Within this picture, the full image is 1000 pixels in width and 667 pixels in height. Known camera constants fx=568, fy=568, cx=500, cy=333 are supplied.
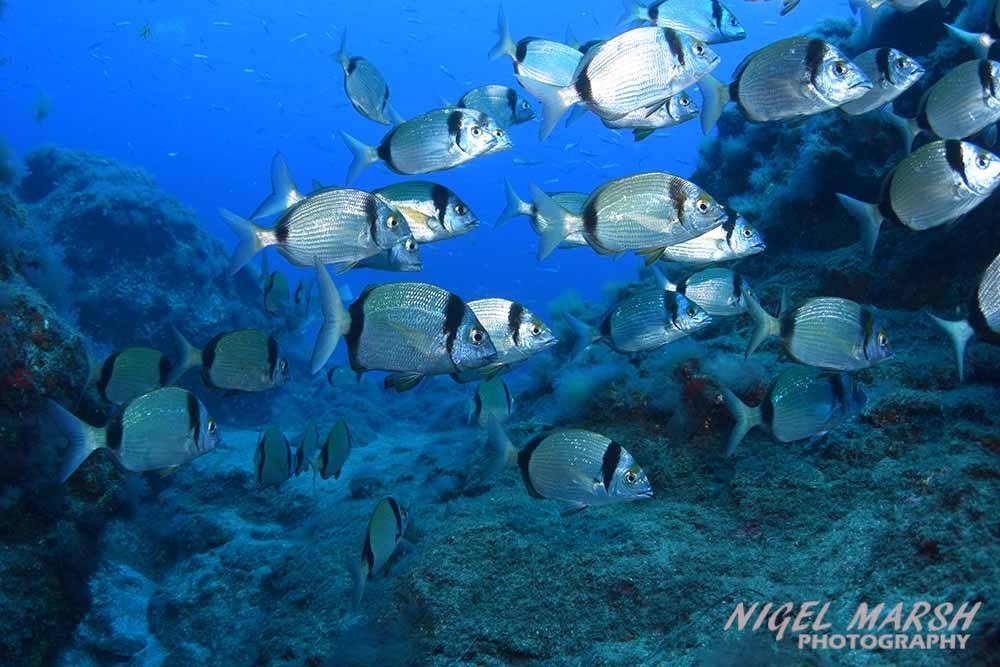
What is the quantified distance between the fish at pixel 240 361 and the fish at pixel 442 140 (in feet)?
5.91

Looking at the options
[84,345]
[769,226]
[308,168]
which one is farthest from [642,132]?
[308,168]

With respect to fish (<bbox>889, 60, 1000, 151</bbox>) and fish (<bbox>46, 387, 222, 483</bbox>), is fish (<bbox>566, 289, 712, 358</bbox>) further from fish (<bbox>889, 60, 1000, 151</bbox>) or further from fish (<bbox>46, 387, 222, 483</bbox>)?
fish (<bbox>46, 387, 222, 483</bbox>)

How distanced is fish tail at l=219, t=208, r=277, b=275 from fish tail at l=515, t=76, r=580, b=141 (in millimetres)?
2078

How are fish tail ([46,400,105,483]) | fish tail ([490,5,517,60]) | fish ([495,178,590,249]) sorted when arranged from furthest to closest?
fish tail ([490,5,517,60]), fish ([495,178,590,249]), fish tail ([46,400,105,483])

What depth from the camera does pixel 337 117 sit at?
136 metres

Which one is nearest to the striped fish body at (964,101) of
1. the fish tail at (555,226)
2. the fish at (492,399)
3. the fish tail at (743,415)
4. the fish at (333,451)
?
the fish tail at (743,415)

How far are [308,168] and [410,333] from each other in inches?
5556

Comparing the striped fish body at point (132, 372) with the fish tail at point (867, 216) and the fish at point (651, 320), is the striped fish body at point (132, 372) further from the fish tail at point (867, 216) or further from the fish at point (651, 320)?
the fish tail at point (867, 216)

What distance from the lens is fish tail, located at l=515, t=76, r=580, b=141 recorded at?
4.00 m

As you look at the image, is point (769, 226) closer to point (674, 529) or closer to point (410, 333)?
point (674, 529)

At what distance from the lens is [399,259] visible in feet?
15.3

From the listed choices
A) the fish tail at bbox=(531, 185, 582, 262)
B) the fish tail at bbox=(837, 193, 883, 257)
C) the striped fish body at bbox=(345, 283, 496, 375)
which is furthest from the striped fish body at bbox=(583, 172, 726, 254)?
the striped fish body at bbox=(345, 283, 496, 375)

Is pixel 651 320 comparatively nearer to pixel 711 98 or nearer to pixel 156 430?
pixel 711 98

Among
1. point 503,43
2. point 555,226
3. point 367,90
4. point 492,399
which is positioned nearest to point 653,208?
point 555,226
